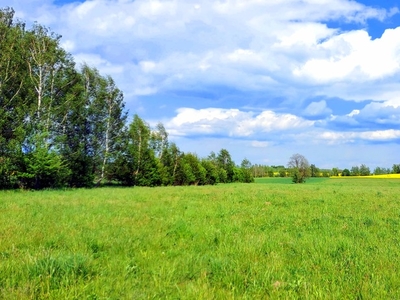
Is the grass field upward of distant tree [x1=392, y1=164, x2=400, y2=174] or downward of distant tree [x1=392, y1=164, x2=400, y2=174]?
downward

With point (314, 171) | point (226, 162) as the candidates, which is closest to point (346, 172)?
point (314, 171)

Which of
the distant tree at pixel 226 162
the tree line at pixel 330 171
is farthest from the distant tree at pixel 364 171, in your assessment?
the distant tree at pixel 226 162

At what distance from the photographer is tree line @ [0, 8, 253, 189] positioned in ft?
92.0

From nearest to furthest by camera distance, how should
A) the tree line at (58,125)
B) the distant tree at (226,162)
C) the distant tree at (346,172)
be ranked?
the tree line at (58,125) → the distant tree at (226,162) → the distant tree at (346,172)

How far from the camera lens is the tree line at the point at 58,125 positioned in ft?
92.0

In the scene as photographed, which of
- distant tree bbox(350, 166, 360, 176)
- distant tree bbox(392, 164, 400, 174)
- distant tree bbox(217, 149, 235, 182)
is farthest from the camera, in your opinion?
distant tree bbox(350, 166, 360, 176)

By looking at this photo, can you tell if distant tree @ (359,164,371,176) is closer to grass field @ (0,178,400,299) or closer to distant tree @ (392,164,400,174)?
distant tree @ (392,164,400,174)

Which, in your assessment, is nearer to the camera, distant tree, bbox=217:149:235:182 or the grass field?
the grass field

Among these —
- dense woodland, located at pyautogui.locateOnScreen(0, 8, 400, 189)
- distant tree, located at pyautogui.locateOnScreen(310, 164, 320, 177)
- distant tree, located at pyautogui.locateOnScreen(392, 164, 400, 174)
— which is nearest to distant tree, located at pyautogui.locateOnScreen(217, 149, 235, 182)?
dense woodland, located at pyautogui.locateOnScreen(0, 8, 400, 189)

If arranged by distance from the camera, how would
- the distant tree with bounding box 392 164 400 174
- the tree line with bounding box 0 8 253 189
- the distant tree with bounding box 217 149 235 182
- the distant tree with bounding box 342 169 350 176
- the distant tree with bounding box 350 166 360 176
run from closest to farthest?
Answer: 1. the tree line with bounding box 0 8 253 189
2. the distant tree with bounding box 217 149 235 182
3. the distant tree with bounding box 392 164 400 174
4. the distant tree with bounding box 350 166 360 176
5. the distant tree with bounding box 342 169 350 176

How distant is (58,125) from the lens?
3462 centimetres

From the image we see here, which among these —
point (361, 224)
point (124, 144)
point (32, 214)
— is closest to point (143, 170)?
point (124, 144)

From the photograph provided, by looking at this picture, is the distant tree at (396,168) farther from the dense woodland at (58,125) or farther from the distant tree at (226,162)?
the dense woodland at (58,125)

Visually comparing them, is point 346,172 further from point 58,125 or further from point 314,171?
point 58,125
